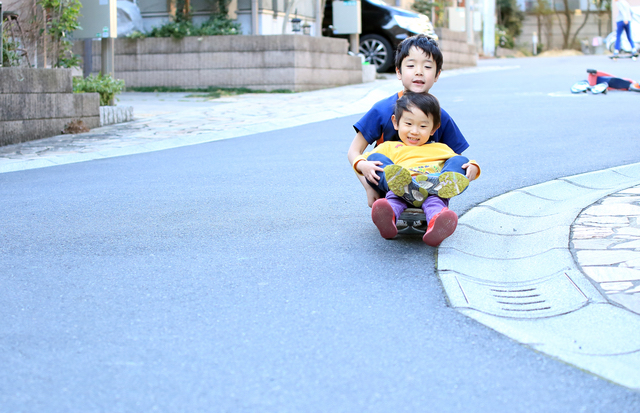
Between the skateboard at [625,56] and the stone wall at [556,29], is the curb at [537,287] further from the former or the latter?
the stone wall at [556,29]

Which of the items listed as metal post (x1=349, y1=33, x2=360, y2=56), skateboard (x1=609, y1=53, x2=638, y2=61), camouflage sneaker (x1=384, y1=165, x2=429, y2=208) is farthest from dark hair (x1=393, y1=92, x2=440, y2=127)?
skateboard (x1=609, y1=53, x2=638, y2=61)

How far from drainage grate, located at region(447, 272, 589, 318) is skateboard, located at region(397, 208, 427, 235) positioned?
0.64 m

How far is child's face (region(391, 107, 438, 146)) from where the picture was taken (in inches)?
149

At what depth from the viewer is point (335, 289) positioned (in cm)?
314

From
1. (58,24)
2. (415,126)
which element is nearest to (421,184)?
(415,126)

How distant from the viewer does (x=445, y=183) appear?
12.1 feet

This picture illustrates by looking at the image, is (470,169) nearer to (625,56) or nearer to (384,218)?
(384,218)

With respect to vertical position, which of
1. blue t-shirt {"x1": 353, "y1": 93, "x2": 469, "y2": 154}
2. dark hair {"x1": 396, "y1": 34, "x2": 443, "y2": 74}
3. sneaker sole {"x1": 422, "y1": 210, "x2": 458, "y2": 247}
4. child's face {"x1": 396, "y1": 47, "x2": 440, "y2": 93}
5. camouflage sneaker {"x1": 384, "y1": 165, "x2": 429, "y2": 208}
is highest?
dark hair {"x1": 396, "y1": 34, "x2": 443, "y2": 74}

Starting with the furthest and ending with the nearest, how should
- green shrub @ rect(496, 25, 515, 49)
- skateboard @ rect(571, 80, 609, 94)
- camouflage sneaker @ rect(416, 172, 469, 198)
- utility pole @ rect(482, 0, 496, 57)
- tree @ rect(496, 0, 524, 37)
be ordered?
1. tree @ rect(496, 0, 524, 37)
2. green shrub @ rect(496, 25, 515, 49)
3. utility pole @ rect(482, 0, 496, 57)
4. skateboard @ rect(571, 80, 609, 94)
5. camouflage sneaker @ rect(416, 172, 469, 198)

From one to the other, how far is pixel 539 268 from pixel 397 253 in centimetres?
69

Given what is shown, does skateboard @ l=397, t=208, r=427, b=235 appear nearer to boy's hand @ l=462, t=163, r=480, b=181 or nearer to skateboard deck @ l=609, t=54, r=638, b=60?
boy's hand @ l=462, t=163, r=480, b=181

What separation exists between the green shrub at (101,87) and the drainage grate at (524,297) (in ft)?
25.3

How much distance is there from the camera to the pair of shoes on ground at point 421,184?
3.64 metres

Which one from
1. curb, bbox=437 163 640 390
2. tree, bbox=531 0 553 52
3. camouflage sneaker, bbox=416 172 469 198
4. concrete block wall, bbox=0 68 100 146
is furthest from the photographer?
tree, bbox=531 0 553 52
